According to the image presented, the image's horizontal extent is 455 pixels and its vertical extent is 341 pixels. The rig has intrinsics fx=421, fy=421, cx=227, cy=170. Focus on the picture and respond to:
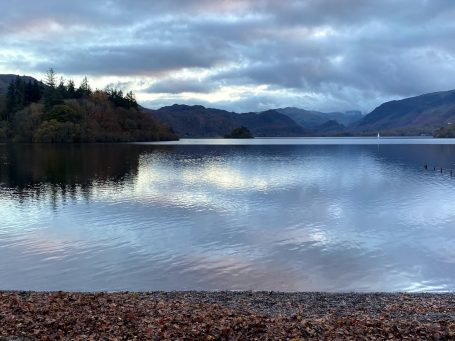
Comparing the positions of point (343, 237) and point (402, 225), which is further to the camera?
point (402, 225)

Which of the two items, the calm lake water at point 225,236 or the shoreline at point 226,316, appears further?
the calm lake water at point 225,236

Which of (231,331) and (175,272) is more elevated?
(231,331)

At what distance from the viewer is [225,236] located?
40312 mm

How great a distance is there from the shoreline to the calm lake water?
3895mm

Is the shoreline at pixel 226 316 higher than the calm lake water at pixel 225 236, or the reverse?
the shoreline at pixel 226 316

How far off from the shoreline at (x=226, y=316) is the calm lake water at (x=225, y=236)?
12.8 feet

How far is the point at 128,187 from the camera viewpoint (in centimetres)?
7450

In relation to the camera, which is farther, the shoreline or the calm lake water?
the calm lake water

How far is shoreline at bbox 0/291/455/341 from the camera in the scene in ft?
52.6

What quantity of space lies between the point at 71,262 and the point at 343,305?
67.5 feet

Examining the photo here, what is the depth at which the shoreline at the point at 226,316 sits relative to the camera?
16047 millimetres

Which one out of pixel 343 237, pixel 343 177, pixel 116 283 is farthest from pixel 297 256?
pixel 343 177

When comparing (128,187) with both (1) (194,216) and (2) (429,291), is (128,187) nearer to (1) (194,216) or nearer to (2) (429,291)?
(1) (194,216)

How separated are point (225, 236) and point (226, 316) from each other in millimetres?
22157
